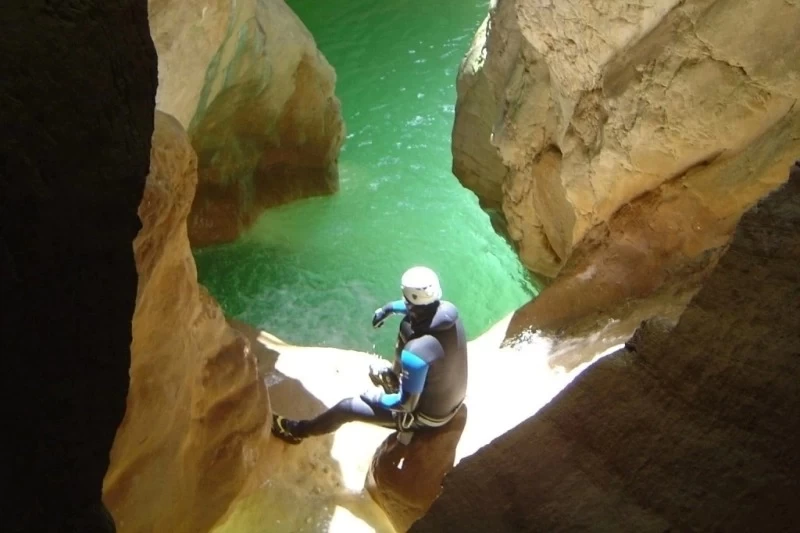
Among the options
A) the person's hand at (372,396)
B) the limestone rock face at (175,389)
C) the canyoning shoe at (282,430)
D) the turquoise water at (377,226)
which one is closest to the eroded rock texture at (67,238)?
the limestone rock face at (175,389)

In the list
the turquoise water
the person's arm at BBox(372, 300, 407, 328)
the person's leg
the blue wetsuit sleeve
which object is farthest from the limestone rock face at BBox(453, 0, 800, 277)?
the person's leg

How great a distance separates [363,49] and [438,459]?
10.0 metres

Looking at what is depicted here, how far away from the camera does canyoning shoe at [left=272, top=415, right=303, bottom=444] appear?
5562mm

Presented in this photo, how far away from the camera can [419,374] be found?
4.91m

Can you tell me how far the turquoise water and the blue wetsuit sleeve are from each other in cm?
325

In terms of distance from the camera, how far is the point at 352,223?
1021cm

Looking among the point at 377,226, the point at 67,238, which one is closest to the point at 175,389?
the point at 67,238

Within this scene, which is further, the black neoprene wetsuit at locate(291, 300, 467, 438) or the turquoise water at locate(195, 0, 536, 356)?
the turquoise water at locate(195, 0, 536, 356)

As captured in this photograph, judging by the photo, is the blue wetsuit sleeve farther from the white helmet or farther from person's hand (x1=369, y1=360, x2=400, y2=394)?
the white helmet

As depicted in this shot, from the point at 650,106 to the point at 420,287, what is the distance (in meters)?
2.32

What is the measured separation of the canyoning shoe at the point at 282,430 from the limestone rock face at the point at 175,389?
0.59 m

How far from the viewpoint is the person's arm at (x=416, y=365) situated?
4.89 meters

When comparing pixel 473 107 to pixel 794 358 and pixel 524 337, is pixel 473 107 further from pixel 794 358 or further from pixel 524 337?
pixel 794 358

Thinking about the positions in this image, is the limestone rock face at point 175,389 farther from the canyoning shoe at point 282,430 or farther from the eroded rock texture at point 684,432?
the eroded rock texture at point 684,432
